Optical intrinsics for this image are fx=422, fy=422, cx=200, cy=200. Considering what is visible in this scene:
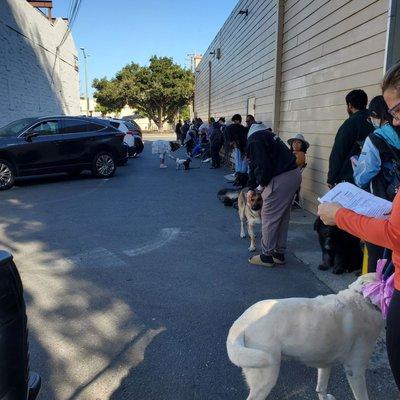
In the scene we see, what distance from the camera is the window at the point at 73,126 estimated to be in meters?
12.3

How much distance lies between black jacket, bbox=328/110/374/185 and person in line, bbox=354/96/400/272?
1059mm

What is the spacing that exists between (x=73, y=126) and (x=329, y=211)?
1164 cm

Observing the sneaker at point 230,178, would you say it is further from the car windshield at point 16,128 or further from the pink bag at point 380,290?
the pink bag at point 380,290

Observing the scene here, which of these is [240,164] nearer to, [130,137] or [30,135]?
[30,135]

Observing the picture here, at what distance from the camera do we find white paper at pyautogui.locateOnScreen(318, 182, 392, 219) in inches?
76.6

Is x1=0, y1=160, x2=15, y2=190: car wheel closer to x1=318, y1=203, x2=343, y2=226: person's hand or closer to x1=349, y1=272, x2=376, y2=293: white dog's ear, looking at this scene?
x1=349, y1=272, x2=376, y2=293: white dog's ear

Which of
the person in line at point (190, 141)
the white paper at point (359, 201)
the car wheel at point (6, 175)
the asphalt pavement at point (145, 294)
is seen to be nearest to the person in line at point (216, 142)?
the person in line at point (190, 141)

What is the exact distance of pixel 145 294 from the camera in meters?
4.54

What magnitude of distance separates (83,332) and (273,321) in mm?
2111

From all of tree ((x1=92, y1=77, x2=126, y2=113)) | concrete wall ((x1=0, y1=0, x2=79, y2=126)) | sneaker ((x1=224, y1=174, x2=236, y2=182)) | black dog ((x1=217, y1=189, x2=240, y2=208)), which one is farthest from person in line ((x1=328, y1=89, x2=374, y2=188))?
tree ((x1=92, y1=77, x2=126, y2=113))

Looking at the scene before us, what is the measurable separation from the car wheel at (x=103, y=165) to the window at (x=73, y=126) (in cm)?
93

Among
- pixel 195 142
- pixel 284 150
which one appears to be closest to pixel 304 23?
pixel 284 150

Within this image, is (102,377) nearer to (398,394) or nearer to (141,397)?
(141,397)

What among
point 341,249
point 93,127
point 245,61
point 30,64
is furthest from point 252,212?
point 30,64
